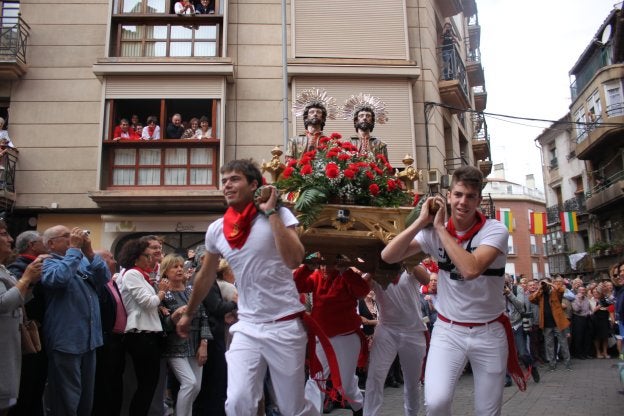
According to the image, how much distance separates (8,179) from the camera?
15211 mm

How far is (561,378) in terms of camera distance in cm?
1155

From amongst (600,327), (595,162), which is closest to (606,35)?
(595,162)

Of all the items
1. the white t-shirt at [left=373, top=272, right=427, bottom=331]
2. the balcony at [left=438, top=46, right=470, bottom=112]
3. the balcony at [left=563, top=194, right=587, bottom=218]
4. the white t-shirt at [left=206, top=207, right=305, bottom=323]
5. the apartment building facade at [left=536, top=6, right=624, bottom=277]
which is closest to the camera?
the white t-shirt at [left=206, top=207, right=305, bottom=323]

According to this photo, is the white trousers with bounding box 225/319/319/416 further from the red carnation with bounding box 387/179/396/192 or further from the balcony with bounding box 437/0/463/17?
the balcony with bounding box 437/0/463/17

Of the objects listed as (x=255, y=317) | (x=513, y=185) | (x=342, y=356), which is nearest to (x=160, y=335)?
(x=342, y=356)

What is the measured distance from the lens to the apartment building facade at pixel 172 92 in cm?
1542

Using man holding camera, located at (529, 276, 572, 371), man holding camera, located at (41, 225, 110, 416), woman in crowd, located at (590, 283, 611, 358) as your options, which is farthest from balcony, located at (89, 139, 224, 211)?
woman in crowd, located at (590, 283, 611, 358)

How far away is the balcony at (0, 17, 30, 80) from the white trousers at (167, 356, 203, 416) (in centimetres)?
1274

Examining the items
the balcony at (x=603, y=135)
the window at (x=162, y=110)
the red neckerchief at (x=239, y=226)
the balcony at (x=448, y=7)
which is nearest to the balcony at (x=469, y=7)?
the balcony at (x=448, y=7)

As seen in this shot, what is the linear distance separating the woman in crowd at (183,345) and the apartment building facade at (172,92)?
8.41 m

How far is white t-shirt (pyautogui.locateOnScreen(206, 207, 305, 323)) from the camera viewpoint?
387cm

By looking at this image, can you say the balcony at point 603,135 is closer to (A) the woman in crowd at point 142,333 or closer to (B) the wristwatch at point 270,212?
(A) the woman in crowd at point 142,333

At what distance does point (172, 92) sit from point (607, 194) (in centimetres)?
2535

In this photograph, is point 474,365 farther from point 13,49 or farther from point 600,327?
point 13,49
